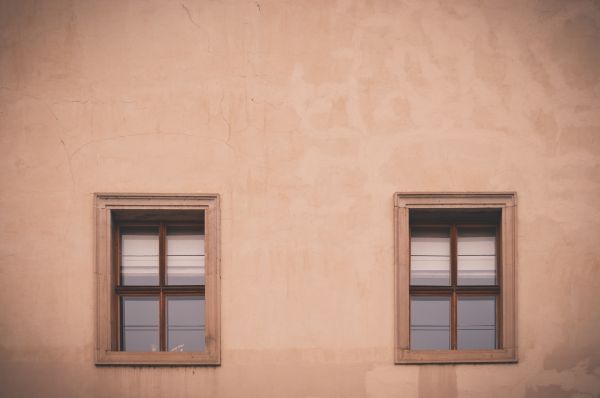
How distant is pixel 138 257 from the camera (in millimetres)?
5441

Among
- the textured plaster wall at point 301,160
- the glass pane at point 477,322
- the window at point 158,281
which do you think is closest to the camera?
the textured plaster wall at point 301,160

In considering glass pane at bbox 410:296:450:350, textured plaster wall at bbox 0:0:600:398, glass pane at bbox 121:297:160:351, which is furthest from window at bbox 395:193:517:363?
glass pane at bbox 121:297:160:351

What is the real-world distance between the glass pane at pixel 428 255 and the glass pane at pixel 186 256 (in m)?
2.05

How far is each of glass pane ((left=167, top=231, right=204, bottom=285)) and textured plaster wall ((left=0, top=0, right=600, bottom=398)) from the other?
0.42m

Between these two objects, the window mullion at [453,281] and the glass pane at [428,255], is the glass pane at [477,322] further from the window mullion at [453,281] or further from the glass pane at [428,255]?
the glass pane at [428,255]

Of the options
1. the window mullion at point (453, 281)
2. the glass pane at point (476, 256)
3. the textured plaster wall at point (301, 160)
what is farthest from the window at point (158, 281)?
the glass pane at point (476, 256)

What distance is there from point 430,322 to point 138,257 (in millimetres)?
2884

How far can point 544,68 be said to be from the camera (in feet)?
17.2

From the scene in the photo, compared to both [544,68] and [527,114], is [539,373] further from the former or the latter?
[544,68]

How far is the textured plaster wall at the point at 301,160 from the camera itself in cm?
520

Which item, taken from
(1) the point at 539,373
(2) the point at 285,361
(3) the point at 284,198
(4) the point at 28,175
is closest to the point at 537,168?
(1) the point at 539,373

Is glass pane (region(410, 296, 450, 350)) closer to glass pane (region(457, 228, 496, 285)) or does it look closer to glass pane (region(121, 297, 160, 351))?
glass pane (region(457, 228, 496, 285))

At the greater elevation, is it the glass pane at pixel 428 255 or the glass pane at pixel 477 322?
the glass pane at pixel 428 255

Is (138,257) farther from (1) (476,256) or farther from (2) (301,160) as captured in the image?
(1) (476,256)
